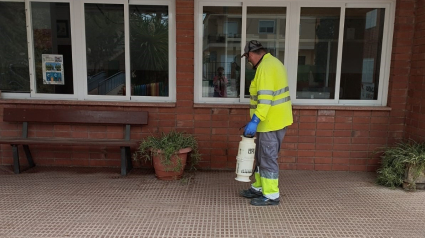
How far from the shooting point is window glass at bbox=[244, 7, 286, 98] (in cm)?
500

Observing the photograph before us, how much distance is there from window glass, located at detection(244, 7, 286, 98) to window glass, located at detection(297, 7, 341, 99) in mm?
287

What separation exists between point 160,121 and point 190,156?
2.36ft

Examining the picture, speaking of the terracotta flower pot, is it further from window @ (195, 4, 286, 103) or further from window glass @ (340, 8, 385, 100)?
window glass @ (340, 8, 385, 100)

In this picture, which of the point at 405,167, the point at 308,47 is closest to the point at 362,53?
the point at 308,47

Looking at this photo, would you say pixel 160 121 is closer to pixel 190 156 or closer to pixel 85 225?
pixel 190 156

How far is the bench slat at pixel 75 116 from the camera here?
4996 mm

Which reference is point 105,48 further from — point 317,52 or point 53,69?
point 317,52

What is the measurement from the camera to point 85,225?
11.0 feet

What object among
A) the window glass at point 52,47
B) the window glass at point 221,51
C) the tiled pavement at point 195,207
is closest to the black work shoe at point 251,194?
the tiled pavement at point 195,207

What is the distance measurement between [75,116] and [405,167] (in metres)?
4.69

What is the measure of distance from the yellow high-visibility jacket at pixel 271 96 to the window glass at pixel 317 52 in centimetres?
151

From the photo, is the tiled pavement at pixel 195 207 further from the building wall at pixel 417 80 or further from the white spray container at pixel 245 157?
the building wall at pixel 417 80

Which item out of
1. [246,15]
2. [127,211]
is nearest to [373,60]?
[246,15]

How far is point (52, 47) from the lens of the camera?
517 centimetres
